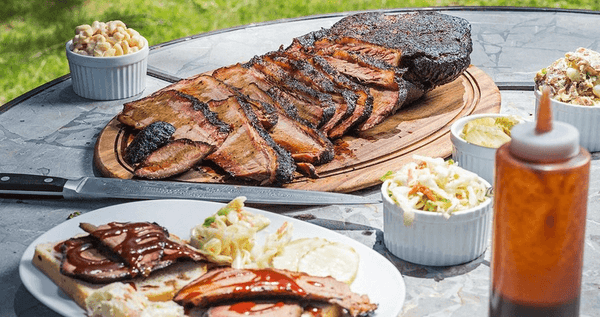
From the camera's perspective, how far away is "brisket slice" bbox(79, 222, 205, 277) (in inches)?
99.7

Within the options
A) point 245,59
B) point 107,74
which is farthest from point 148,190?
Result: point 245,59

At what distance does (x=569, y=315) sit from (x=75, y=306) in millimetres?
1592

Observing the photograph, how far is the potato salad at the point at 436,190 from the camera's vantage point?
289cm

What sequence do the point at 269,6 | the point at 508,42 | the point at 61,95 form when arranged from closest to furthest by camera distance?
1. the point at 61,95
2. the point at 508,42
3. the point at 269,6

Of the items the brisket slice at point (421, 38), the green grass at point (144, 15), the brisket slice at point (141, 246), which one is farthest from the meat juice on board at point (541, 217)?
the green grass at point (144, 15)

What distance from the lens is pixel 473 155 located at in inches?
137

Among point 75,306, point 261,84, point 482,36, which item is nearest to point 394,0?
point 482,36

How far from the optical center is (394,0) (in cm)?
1027

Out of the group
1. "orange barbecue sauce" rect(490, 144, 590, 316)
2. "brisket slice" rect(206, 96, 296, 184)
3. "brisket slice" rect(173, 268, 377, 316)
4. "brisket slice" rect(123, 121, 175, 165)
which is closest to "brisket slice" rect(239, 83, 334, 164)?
"brisket slice" rect(206, 96, 296, 184)

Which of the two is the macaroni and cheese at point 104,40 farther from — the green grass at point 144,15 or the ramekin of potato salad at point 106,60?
the green grass at point 144,15

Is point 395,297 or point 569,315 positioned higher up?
point 569,315

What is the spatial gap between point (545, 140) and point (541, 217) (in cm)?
20

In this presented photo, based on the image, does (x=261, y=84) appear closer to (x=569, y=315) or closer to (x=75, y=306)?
(x=75, y=306)

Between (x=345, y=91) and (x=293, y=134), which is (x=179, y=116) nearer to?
(x=293, y=134)
